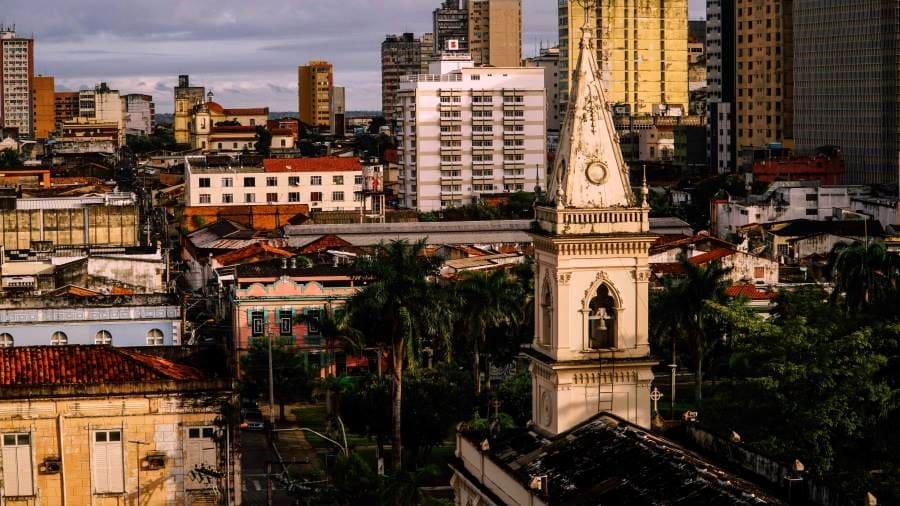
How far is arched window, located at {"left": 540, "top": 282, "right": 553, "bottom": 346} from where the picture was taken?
40969mm

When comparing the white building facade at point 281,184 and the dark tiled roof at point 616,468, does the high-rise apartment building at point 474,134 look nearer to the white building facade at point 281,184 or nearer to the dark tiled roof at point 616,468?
the white building facade at point 281,184

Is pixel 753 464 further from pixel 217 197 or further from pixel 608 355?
pixel 217 197

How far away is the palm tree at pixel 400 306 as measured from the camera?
61.3m

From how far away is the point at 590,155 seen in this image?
40875 mm

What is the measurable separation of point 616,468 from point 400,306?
2665 centimetres

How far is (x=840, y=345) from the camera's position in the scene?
46.9 meters

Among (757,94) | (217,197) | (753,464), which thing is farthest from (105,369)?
(757,94)

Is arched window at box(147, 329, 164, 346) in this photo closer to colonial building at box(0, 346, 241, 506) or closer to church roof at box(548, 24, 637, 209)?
colonial building at box(0, 346, 241, 506)

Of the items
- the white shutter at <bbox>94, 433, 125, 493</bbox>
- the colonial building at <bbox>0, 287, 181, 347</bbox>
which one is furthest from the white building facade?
the white shutter at <bbox>94, 433, 125, 493</bbox>

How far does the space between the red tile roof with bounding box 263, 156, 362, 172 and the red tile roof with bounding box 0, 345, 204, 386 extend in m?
114

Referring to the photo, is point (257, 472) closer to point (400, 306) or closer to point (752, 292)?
point (400, 306)

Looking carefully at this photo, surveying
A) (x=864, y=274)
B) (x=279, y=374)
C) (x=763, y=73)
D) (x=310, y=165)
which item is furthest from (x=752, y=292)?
(x=763, y=73)

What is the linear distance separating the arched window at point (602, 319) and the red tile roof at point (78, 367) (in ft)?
34.3

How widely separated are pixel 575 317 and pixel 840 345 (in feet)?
32.5
